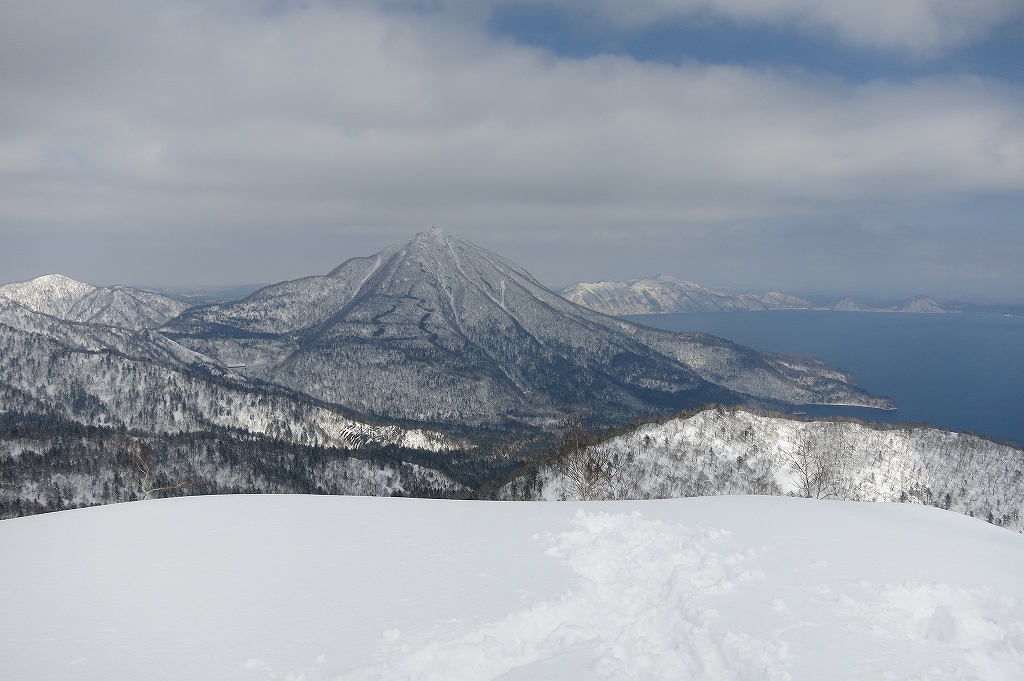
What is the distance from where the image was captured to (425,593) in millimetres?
10398

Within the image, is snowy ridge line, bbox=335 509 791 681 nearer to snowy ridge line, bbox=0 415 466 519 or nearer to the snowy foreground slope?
the snowy foreground slope

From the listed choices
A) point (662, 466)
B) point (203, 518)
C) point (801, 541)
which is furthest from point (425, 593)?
point (662, 466)

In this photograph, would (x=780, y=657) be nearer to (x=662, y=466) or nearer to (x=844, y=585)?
(x=844, y=585)

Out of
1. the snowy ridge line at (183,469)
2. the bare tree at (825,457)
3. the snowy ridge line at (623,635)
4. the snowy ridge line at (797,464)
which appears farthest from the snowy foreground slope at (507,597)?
the snowy ridge line at (183,469)

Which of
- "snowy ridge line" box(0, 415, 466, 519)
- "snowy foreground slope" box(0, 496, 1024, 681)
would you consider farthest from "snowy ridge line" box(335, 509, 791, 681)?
"snowy ridge line" box(0, 415, 466, 519)

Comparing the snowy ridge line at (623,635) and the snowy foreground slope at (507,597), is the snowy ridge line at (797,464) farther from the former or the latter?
the snowy ridge line at (623,635)

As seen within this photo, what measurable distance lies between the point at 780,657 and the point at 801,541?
561 cm

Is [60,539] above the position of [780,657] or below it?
below

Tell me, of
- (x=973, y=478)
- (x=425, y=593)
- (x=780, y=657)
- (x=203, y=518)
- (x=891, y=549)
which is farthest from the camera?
(x=973, y=478)

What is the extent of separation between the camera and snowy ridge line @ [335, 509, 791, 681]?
821 cm

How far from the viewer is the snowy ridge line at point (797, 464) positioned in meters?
75.8

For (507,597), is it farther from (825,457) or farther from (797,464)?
(825,457)

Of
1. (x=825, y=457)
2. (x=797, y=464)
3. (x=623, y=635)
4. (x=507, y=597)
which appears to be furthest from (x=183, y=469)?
(x=623, y=635)

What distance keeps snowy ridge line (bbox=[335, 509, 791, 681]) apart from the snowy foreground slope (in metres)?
0.04
